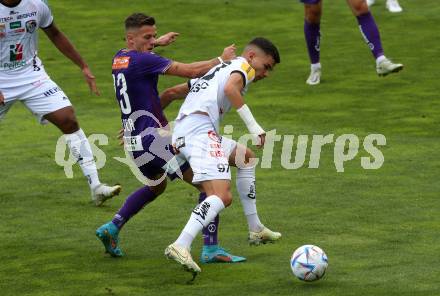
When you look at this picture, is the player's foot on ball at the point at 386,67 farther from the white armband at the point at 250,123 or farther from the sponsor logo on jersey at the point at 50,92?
the white armband at the point at 250,123

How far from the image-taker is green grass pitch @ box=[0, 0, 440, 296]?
9273 millimetres

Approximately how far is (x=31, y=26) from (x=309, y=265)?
196 inches

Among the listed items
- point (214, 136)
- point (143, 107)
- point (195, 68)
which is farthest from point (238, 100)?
point (143, 107)

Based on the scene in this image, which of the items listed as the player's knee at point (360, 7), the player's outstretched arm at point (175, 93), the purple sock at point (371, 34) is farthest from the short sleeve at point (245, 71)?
the player's knee at point (360, 7)

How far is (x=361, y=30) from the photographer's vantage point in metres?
16.7

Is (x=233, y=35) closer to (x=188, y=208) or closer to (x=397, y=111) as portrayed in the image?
(x=397, y=111)

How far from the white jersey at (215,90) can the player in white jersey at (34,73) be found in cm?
265

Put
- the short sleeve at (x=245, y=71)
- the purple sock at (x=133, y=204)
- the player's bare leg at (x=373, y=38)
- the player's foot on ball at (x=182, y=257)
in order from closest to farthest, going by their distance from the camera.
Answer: the player's foot on ball at (x=182, y=257) → the short sleeve at (x=245, y=71) → the purple sock at (x=133, y=204) → the player's bare leg at (x=373, y=38)

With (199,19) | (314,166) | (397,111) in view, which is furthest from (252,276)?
(199,19)

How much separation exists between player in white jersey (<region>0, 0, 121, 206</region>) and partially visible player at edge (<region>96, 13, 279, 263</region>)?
2083 mm

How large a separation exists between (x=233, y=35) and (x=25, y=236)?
450 inches

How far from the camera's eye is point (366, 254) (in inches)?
386

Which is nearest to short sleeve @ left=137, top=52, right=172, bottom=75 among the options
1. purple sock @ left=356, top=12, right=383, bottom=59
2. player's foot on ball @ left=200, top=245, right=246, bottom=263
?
player's foot on ball @ left=200, top=245, right=246, bottom=263

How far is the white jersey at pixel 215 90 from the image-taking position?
31.6 ft
